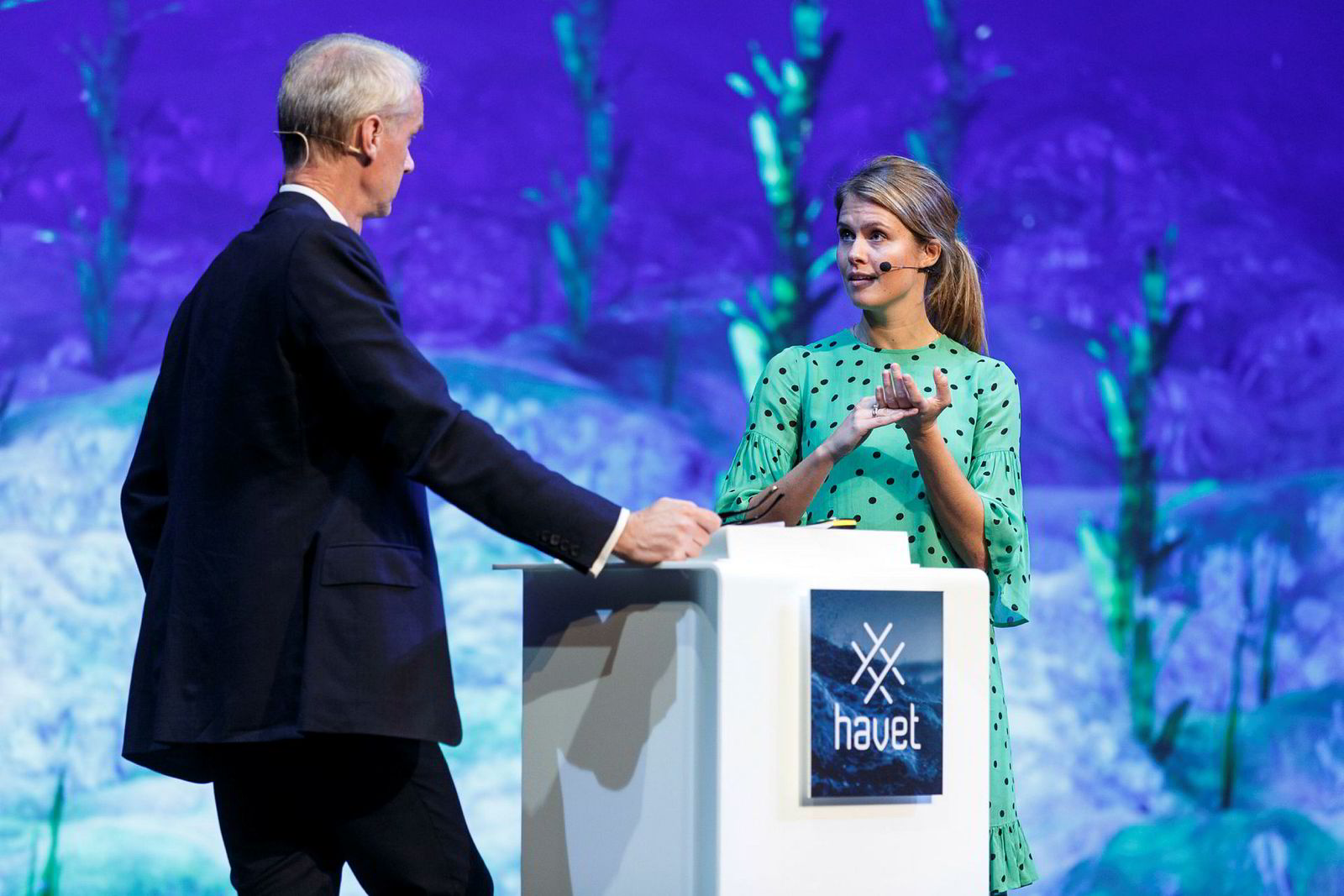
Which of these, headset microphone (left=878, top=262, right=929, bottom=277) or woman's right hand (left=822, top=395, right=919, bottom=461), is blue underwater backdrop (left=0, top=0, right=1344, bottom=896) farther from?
woman's right hand (left=822, top=395, right=919, bottom=461)

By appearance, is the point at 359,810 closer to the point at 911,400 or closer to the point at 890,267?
the point at 911,400

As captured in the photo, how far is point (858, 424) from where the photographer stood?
6.71 feet

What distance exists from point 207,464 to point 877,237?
1.06m

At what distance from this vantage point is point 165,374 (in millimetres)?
1902

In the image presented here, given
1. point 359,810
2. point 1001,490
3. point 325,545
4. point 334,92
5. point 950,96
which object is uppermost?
point 950,96

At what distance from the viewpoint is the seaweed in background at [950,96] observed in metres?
4.46

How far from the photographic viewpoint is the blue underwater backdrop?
4.04 metres

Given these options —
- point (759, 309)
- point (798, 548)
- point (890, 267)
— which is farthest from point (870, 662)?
point (759, 309)

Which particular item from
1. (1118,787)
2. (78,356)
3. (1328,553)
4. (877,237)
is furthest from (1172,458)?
(78,356)

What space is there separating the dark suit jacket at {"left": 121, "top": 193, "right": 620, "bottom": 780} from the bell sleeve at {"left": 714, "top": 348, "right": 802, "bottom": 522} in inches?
19.0

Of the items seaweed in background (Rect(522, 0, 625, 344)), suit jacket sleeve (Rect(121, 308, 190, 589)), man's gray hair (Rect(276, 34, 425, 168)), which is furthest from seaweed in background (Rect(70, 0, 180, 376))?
man's gray hair (Rect(276, 34, 425, 168))

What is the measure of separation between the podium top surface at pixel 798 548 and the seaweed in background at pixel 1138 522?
2.79 m

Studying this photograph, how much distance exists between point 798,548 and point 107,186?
3.00 m

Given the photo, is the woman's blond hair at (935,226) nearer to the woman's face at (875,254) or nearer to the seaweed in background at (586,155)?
the woman's face at (875,254)
